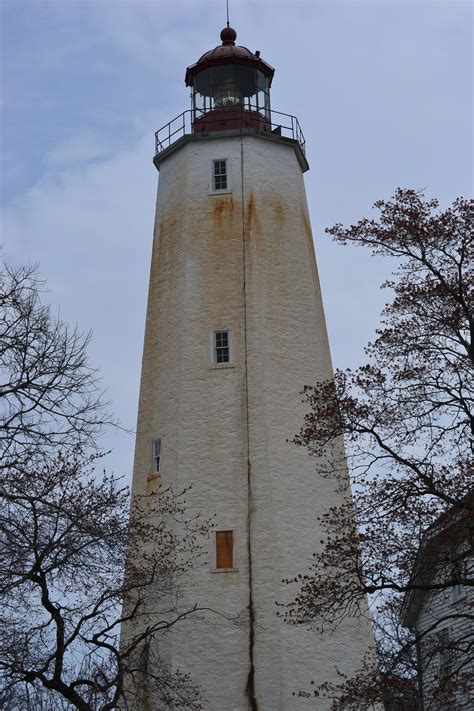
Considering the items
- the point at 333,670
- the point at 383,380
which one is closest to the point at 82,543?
the point at 383,380

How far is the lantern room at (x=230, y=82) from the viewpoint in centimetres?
3222

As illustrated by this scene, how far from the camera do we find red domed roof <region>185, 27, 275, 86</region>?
1268 inches

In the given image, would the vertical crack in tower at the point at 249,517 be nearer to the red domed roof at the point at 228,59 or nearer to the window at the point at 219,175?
the window at the point at 219,175

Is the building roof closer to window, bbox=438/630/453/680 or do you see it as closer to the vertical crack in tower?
window, bbox=438/630/453/680

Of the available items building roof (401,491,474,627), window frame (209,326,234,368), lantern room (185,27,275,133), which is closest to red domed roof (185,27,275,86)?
lantern room (185,27,275,133)

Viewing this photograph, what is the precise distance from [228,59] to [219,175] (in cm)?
436

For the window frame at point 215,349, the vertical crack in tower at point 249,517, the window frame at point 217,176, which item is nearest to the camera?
the vertical crack in tower at point 249,517

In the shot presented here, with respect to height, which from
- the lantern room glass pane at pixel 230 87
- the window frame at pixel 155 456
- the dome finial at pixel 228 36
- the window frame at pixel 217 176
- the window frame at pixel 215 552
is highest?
the dome finial at pixel 228 36

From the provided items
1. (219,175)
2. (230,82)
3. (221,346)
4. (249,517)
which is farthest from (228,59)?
(249,517)

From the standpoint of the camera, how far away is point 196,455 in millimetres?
26719

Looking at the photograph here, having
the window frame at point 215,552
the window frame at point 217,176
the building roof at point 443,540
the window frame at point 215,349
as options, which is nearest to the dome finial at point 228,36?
the window frame at point 217,176

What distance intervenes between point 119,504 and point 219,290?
10.2 meters

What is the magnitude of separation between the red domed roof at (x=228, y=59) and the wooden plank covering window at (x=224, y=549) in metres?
14.7

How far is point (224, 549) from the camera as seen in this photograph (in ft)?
84.6
